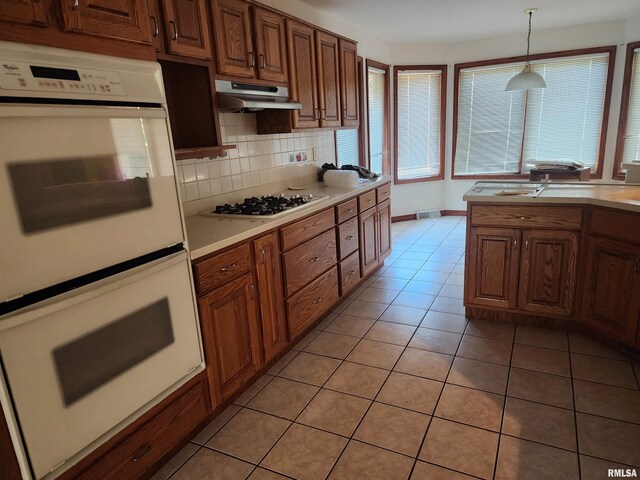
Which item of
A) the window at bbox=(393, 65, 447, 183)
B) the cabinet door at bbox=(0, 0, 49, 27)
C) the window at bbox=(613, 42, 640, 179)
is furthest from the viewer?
the window at bbox=(393, 65, 447, 183)

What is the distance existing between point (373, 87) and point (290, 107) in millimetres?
2943

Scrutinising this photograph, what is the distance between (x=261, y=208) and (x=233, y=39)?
0.98m

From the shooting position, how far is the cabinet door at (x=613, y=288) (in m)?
2.27

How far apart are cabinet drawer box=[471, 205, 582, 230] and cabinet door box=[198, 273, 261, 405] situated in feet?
5.23

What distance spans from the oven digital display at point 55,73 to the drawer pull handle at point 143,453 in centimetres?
135

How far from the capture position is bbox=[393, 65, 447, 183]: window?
5.71 m

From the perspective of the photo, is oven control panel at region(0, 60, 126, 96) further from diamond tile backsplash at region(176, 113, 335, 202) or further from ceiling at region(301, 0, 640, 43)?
ceiling at region(301, 0, 640, 43)

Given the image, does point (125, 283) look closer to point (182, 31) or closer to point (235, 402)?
point (235, 402)

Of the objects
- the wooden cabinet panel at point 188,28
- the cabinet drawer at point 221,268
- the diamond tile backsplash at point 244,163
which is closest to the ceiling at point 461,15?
the diamond tile backsplash at point 244,163

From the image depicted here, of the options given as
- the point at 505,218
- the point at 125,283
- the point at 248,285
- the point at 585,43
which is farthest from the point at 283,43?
the point at 585,43

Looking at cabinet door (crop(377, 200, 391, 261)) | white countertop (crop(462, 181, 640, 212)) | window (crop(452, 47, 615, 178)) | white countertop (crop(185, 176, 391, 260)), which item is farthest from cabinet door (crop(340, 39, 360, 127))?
window (crop(452, 47, 615, 178))

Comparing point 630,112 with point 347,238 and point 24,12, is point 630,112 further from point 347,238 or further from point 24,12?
point 24,12

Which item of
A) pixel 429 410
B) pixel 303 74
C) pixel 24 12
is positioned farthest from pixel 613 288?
pixel 24 12

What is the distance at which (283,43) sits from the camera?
2.81 metres
